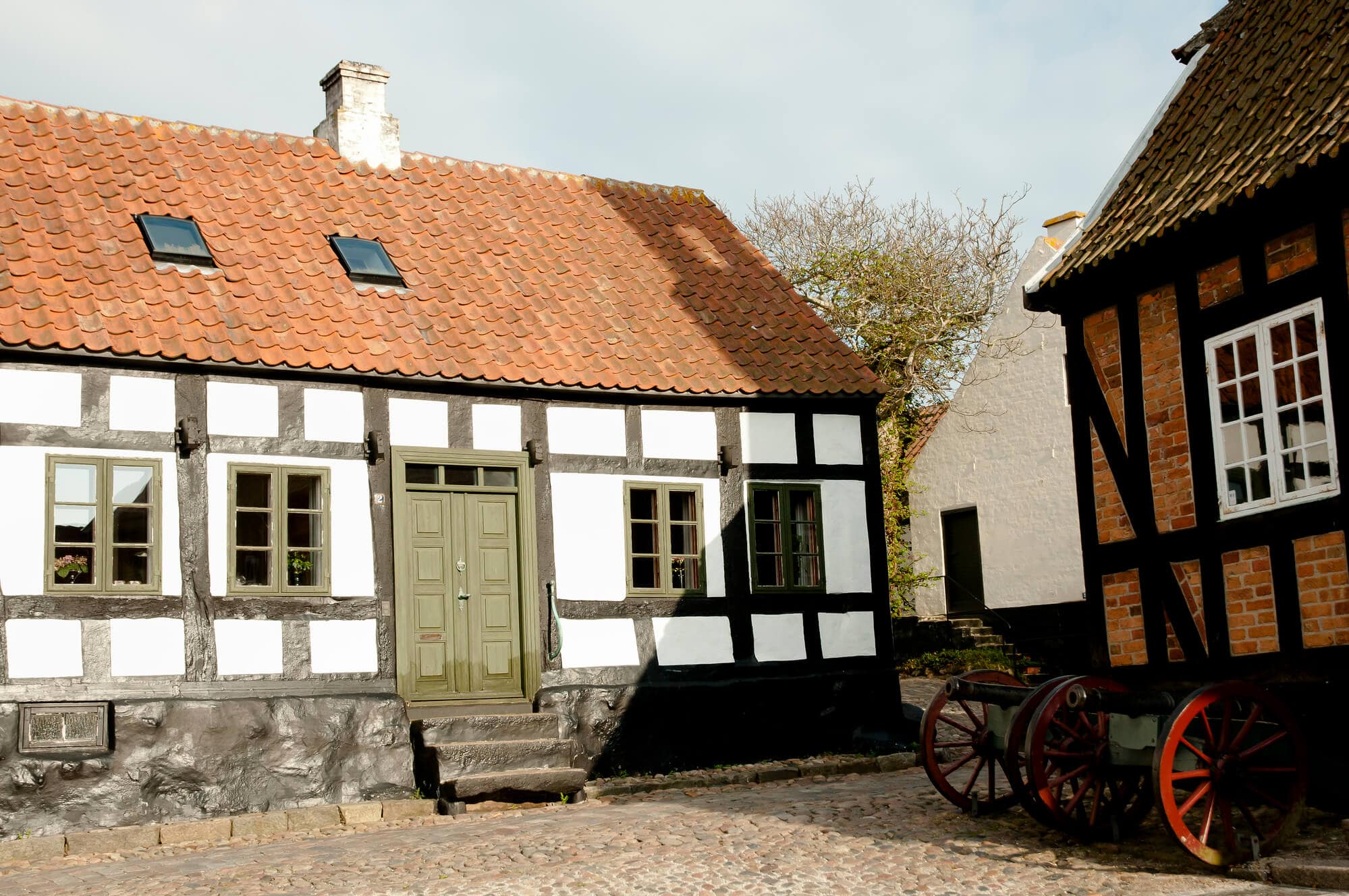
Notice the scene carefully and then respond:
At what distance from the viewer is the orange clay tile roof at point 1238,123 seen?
9477 millimetres

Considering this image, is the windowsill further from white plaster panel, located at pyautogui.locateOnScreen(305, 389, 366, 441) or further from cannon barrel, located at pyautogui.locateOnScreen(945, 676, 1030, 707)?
white plaster panel, located at pyautogui.locateOnScreen(305, 389, 366, 441)

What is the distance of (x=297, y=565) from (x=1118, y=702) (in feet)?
22.2

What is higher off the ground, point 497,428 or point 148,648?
point 497,428

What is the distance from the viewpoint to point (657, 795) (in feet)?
41.3

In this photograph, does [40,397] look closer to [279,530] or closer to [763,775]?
[279,530]

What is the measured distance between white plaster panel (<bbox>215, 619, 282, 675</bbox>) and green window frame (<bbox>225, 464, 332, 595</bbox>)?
26 cm

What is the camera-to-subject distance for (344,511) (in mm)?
12703

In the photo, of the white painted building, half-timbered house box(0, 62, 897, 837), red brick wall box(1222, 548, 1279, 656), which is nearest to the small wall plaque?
half-timbered house box(0, 62, 897, 837)

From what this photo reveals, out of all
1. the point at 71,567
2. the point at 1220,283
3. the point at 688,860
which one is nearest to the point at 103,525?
the point at 71,567

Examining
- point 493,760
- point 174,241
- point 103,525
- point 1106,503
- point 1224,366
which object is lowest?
point 493,760

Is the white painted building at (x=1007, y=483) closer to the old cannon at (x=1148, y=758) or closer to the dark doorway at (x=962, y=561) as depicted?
the dark doorway at (x=962, y=561)

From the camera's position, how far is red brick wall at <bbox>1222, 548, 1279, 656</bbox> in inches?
373

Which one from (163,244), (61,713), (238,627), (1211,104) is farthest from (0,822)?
(1211,104)

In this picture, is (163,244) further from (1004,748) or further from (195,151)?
(1004,748)
